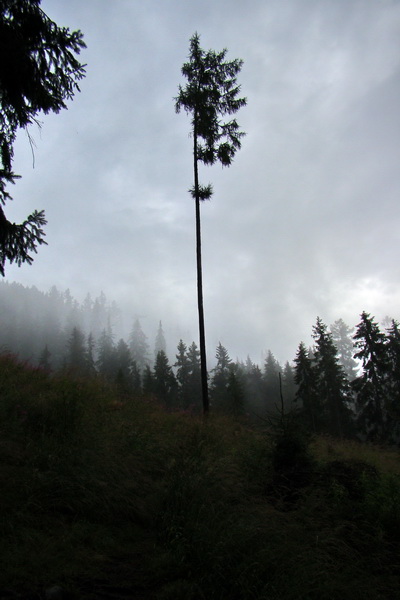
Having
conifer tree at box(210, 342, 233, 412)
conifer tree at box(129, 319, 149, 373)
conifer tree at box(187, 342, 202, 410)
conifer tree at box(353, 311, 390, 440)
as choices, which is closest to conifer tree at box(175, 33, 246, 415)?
conifer tree at box(353, 311, 390, 440)

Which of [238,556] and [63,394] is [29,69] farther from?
[238,556]

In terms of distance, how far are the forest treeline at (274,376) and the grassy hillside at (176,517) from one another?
4.71 ft

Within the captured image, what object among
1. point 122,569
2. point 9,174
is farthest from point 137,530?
point 9,174

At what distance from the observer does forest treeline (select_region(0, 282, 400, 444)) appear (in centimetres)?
2475

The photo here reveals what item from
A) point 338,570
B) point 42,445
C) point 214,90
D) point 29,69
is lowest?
point 338,570

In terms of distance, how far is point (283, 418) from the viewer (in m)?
5.95

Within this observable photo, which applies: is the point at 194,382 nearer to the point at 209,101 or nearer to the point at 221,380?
the point at 221,380

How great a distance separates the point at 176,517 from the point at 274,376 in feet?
206

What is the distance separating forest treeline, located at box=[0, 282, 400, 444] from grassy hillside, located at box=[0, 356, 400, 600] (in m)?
1.44

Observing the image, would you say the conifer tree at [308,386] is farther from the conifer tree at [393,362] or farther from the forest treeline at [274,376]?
the conifer tree at [393,362]

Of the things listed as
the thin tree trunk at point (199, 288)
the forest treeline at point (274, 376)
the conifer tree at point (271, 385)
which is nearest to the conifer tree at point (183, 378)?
the forest treeline at point (274, 376)

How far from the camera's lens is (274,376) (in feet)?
207

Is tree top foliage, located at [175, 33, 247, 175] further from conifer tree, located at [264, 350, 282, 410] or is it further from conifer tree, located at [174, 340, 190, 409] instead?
conifer tree, located at [264, 350, 282, 410]

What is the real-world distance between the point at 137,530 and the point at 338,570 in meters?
2.03
